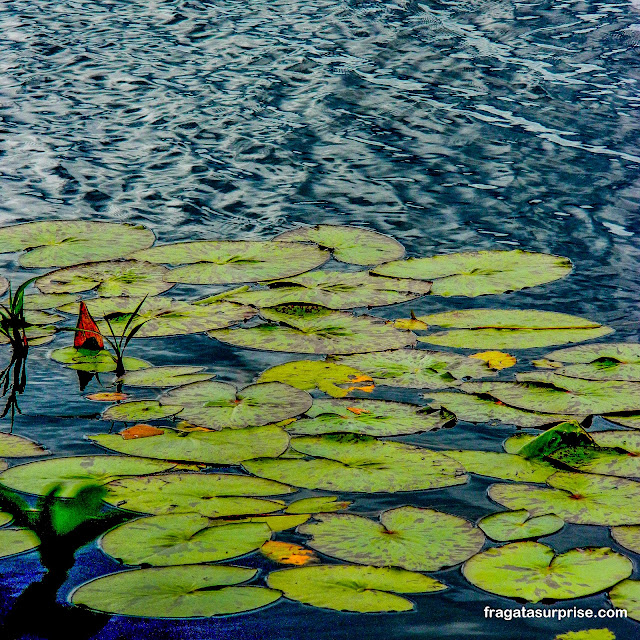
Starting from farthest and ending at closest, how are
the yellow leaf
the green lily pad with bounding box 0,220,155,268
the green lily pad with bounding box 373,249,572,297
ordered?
the green lily pad with bounding box 0,220,155,268 → the green lily pad with bounding box 373,249,572,297 → the yellow leaf

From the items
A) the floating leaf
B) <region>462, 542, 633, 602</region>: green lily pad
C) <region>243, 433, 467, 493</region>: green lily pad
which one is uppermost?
<region>462, 542, 633, 602</region>: green lily pad

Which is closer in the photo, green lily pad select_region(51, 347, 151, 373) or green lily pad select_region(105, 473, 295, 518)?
green lily pad select_region(105, 473, 295, 518)

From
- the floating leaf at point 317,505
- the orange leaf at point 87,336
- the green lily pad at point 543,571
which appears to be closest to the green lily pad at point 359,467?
the floating leaf at point 317,505

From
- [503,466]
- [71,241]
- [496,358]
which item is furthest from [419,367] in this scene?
[71,241]

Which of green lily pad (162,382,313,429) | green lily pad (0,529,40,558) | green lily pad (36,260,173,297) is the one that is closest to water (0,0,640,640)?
green lily pad (0,529,40,558)

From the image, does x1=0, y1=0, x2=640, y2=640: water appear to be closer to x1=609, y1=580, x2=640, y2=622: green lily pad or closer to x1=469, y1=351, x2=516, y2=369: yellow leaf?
x1=609, y1=580, x2=640, y2=622: green lily pad

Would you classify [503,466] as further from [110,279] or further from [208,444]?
[110,279]

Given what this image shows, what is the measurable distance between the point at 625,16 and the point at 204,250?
448 centimetres

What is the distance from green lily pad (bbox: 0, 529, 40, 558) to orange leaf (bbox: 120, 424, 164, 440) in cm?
40

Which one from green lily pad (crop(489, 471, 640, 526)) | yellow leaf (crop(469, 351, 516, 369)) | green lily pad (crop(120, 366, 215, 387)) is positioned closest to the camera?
green lily pad (crop(489, 471, 640, 526))

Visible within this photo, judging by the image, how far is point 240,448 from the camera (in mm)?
1984

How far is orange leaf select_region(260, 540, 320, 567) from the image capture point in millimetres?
1604

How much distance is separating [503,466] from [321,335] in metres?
0.80

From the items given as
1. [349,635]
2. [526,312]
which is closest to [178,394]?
→ [349,635]
